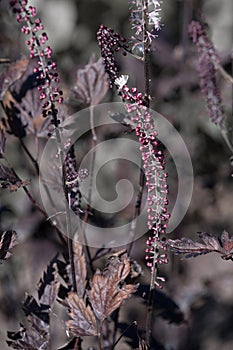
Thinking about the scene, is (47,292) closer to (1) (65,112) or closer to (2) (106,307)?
(2) (106,307)

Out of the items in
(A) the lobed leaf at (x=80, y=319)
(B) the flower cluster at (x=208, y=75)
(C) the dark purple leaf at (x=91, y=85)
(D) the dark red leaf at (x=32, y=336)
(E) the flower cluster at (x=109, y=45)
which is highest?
(B) the flower cluster at (x=208, y=75)

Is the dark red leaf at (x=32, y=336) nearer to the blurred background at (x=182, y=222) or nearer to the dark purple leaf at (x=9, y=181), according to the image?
the dark purple leaf at (x=9, y=181)

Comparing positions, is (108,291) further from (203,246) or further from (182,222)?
(182,222)

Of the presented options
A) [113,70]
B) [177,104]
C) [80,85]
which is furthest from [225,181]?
[113,70]

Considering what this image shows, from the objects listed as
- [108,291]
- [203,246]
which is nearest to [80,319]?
[108,291]

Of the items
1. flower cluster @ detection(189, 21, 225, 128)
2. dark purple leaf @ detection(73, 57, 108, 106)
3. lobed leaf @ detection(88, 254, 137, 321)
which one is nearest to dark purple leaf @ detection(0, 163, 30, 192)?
lobed leaf @ detection(88, 254, 137, 321)

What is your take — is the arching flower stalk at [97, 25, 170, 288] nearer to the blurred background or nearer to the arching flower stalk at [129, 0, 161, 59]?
the arching flower stalk at [129, 0, 161, 59]

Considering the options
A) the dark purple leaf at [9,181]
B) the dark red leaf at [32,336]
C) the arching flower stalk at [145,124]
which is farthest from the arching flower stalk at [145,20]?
the dark red leaf at [32,336]

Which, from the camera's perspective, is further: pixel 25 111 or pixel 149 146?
pixel 25 111

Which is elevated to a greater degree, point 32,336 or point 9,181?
point 9,181
